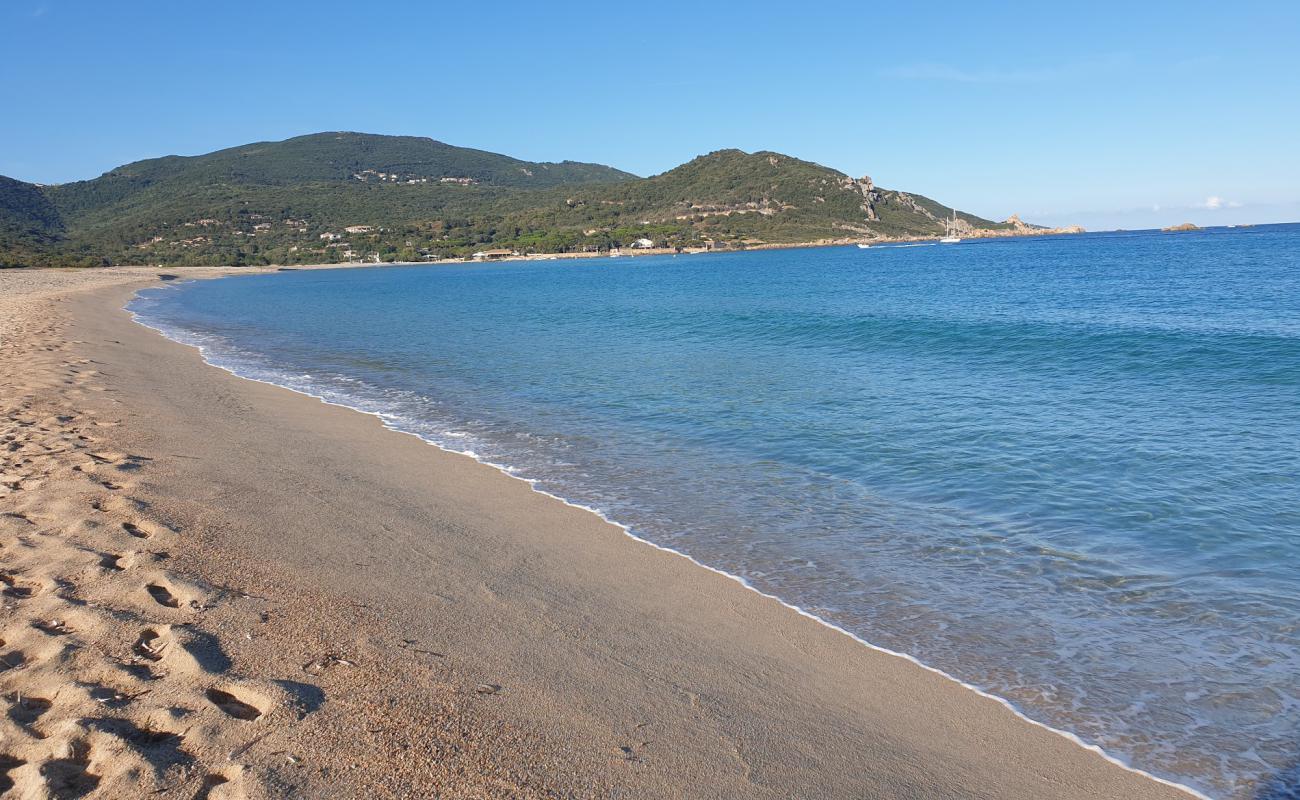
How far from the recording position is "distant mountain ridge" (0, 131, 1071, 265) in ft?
403

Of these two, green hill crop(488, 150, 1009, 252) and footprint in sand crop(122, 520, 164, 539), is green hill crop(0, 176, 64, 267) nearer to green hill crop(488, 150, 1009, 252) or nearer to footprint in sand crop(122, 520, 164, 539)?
green hill crop(488, 150, 1009, 252)

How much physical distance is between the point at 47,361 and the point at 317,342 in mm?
9739

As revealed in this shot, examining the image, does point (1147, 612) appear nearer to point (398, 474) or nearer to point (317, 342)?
point (398, 474)

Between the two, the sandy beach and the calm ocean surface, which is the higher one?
the sandy beach

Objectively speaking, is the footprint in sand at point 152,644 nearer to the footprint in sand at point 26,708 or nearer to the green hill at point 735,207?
the footprint in sand at point 26,708

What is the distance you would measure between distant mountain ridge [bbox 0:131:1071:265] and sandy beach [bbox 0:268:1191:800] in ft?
369

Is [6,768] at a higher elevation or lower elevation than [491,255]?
higher

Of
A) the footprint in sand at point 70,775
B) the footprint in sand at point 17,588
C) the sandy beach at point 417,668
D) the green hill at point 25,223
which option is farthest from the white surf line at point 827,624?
the green hill at point 25,223

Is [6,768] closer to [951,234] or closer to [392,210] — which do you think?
[392,210]

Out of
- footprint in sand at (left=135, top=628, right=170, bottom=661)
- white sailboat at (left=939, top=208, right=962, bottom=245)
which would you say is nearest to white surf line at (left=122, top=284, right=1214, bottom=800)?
footprint in sand at (left=135, top=628, right=170, bottom=661)

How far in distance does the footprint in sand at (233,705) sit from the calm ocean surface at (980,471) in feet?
12.3

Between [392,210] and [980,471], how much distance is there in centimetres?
16477

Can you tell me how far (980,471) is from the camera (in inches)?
363

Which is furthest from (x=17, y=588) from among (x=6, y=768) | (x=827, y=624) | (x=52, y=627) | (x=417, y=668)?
(x=827, y=624)
